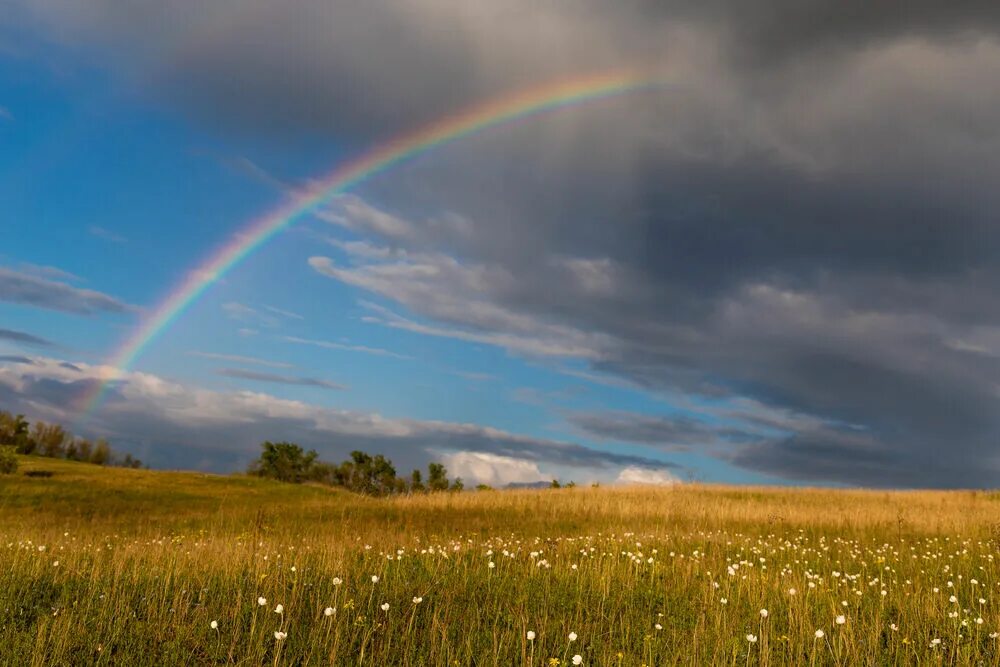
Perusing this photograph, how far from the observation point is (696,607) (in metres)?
8.28

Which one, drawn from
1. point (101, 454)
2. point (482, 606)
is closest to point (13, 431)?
point (101, 454)

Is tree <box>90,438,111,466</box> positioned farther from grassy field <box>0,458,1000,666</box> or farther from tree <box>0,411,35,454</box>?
grassy field <box>0,458,1000,666</box>

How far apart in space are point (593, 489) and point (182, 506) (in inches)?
922

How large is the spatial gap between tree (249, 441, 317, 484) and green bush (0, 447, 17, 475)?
30707mm

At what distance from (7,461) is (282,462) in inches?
1275

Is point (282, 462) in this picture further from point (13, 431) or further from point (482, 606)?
point (482, 606)

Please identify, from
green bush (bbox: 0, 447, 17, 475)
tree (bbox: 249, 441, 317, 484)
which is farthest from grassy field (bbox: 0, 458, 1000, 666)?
tree (bbox: 249, 441, 317, 484)

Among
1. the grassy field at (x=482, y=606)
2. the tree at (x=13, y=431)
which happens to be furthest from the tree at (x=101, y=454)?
the grassy field at (x=482, y=606)

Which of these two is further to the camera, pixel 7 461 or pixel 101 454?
pixel 101 454

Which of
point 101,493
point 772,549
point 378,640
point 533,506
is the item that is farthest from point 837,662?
A: point 101,493

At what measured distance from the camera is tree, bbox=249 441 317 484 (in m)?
73.8

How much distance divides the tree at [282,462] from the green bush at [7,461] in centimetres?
3071

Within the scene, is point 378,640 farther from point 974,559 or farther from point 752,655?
point 974,559

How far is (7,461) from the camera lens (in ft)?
143
